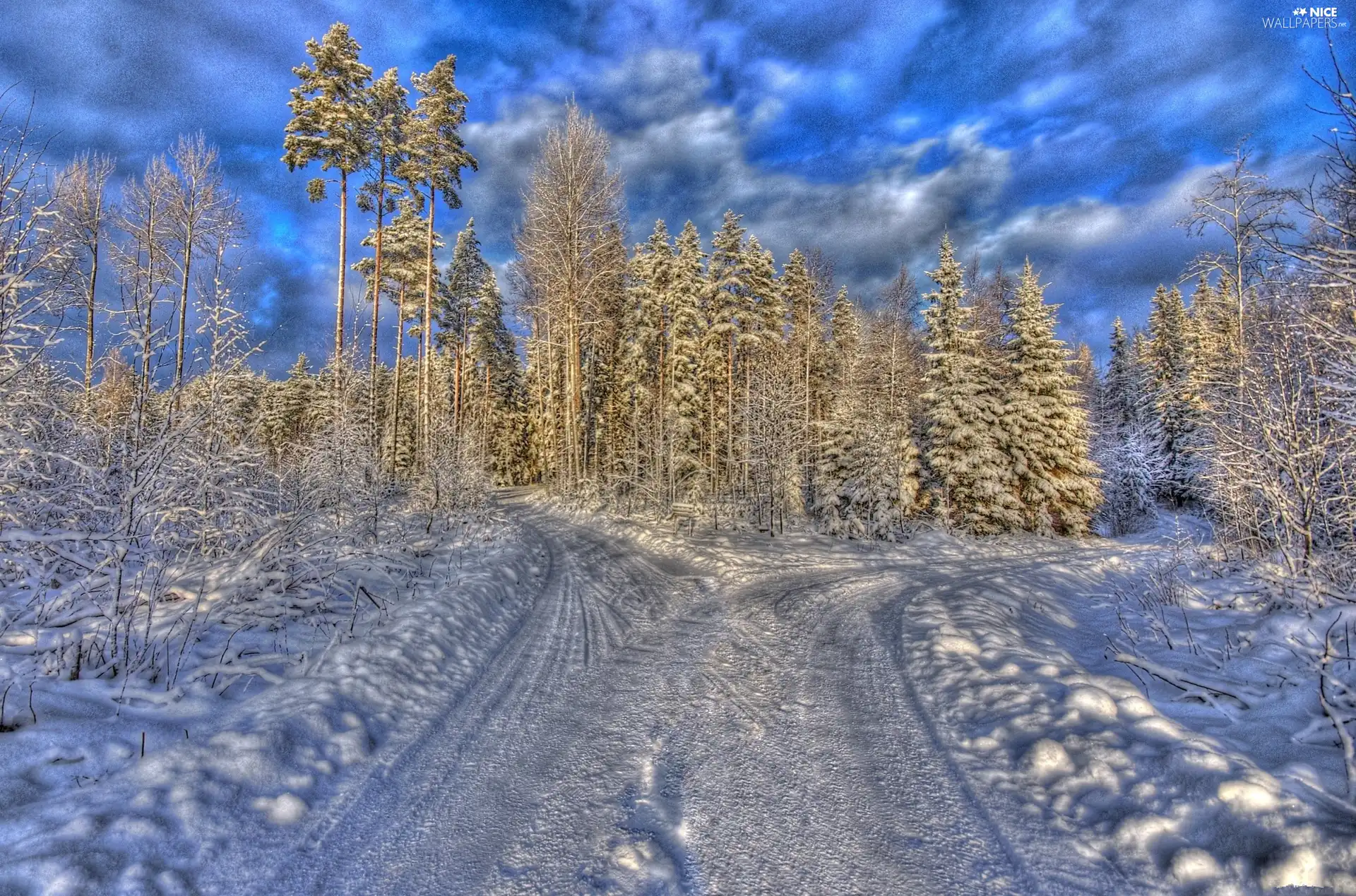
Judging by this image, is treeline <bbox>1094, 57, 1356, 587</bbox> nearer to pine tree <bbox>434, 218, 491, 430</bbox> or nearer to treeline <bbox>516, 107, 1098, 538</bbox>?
treeline <bbox>516, 107, 1098, 538</bbox>

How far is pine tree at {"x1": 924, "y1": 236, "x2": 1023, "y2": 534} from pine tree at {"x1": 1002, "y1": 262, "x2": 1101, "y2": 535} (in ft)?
4.00

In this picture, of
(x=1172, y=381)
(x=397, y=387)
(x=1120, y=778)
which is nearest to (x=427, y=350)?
(x=397, y=387)

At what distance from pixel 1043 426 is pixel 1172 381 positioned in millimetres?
19055

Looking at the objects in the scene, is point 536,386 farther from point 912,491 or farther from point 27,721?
point 27,721

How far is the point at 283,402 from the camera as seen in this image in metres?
45.8

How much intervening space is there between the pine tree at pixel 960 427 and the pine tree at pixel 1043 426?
1.22 meters

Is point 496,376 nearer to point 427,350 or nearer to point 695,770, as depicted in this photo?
point 427,350

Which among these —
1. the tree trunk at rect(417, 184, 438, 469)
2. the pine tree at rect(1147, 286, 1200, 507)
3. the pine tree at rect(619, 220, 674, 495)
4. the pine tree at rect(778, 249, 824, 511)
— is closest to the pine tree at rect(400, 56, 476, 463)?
the tree trunk at rect(417, 184, 438, 469)

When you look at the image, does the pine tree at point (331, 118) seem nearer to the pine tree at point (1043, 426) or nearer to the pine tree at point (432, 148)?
the pine tree at point (432, 148)

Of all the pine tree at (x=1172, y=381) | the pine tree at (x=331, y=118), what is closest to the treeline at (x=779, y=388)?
the pine tree at (x=331, y=118)

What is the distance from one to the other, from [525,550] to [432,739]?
28.2ft

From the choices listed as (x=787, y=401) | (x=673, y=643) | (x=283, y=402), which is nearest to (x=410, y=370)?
(x=283, y=402)

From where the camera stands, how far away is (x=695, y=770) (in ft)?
13.8

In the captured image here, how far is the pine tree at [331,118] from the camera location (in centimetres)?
2002
